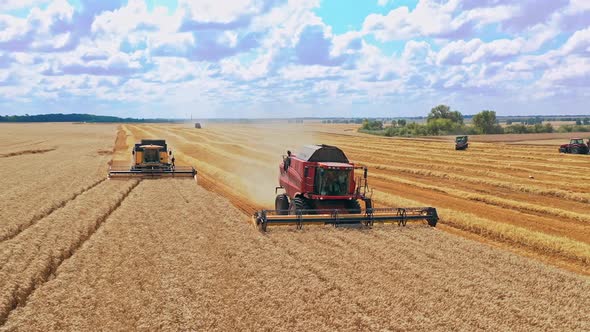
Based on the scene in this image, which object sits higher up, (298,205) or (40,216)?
(298,205)

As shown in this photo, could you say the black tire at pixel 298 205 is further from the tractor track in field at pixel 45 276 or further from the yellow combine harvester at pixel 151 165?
the yellow combine harvester at pixel 151 165

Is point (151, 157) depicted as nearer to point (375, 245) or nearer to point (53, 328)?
point (375, 245)

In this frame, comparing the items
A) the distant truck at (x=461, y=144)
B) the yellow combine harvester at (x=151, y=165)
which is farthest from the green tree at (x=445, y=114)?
the yellow combine harvester at (x=151, y=165)

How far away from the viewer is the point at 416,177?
34.7 metres

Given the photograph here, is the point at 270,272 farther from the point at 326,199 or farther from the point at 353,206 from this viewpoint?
the point at 353,206

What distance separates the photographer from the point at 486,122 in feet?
390

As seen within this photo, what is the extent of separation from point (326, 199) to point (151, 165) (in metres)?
17.7

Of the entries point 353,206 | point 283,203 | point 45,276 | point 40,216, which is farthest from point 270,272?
point 40,216

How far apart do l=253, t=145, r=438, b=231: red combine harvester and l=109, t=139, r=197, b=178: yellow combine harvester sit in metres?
14.7

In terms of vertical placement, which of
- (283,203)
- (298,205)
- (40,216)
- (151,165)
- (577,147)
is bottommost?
(40,216)

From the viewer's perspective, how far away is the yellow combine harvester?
3036cm

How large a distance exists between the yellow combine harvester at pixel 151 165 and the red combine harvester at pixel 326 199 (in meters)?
14.7

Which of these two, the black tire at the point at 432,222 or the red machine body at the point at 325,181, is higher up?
the red machine body at the point at 325,181

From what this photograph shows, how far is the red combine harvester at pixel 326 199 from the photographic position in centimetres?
1647
